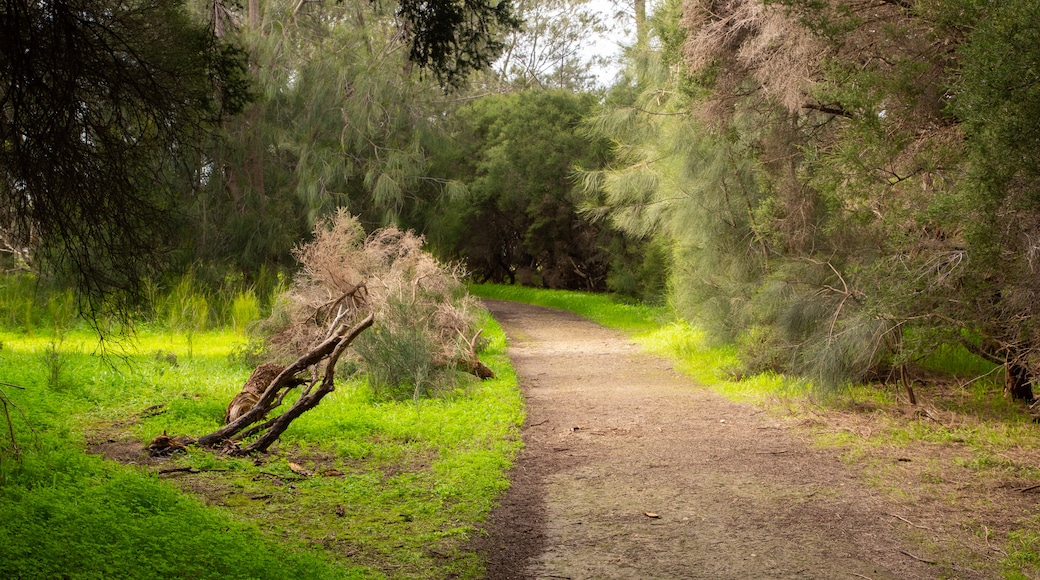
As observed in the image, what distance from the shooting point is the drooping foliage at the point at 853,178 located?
5.20 m

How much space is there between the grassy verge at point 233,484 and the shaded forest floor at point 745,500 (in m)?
0.42

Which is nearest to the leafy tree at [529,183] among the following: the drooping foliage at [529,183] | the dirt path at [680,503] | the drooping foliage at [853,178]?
the drooping foliage at [529,183]

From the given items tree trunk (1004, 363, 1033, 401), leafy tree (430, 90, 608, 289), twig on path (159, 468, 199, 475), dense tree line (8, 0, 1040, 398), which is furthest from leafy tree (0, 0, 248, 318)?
leafy tree (430, 90, 608, 289)

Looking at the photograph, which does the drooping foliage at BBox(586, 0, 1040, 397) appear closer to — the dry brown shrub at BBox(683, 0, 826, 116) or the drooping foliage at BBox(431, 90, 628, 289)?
the dry brown shrub at BBox(683, 0, 826, 116)

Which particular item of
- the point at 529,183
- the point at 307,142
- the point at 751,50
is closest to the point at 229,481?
the point at 751,50

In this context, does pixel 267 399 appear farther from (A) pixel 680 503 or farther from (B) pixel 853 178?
(B) pixel 853 178

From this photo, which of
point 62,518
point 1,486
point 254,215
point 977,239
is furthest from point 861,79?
point 254,215

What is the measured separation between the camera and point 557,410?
9.93 metres

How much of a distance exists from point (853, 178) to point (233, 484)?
214 inches

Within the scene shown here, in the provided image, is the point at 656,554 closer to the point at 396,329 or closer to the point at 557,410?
the point at 557,410

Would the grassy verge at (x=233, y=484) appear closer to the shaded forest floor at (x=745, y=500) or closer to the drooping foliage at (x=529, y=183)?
the shaded forest floor at (x=745, y=500)

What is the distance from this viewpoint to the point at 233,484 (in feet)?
19.9

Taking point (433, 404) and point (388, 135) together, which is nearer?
point (433, 404)

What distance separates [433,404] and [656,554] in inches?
191
